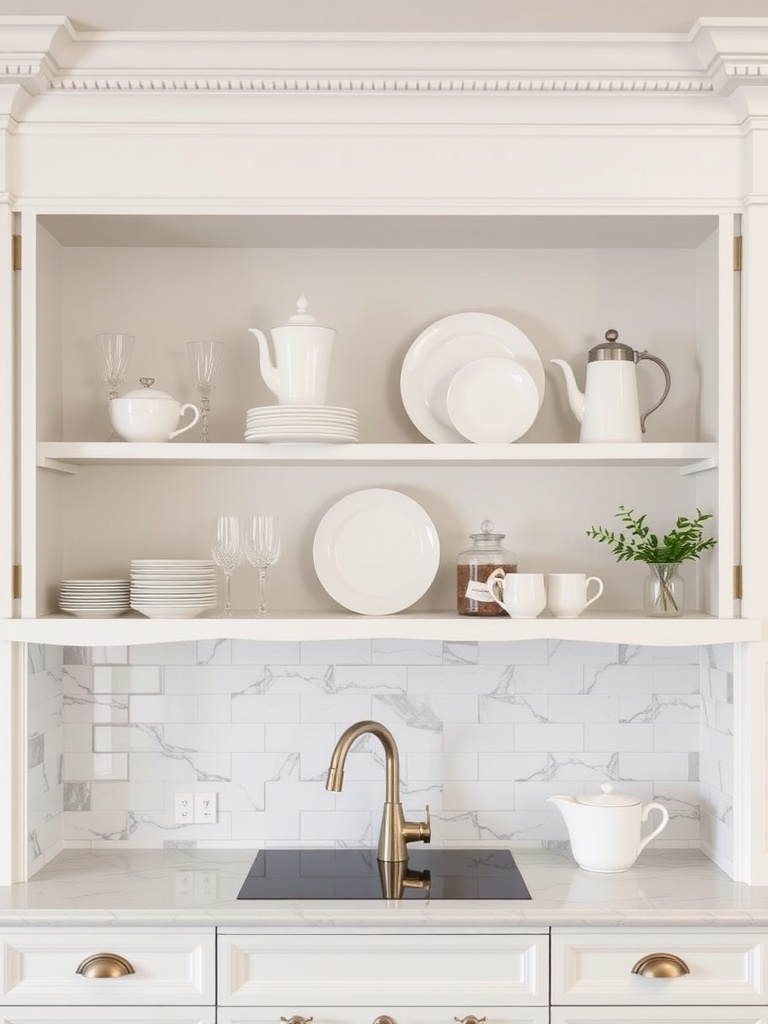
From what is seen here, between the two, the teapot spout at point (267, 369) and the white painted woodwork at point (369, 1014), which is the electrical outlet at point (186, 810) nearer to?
the white painted woodwork at point (369, 1014)

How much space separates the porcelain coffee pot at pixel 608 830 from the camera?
2188mm

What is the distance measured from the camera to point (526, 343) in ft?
7.91

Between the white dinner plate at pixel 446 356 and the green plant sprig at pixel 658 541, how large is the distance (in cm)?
37

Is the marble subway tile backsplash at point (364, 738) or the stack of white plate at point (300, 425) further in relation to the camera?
the marble subway tile backsplash at point (364, 738)

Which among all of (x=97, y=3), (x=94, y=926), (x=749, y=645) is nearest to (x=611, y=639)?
(x=749, y=645)

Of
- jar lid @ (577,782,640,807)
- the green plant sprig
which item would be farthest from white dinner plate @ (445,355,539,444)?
jar lid @ (577,782,640,807)

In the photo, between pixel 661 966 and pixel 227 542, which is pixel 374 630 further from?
pixel 661 966

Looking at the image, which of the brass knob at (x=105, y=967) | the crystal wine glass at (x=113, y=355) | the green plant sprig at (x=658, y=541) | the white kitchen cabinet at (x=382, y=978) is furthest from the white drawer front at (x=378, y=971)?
the crystal wine glass at (x=113, y=355)

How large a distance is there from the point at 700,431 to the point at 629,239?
1.55 ft

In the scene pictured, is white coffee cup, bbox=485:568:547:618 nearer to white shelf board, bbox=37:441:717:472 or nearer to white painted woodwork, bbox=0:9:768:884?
white painted woodwork, bbox=0:9:768:884

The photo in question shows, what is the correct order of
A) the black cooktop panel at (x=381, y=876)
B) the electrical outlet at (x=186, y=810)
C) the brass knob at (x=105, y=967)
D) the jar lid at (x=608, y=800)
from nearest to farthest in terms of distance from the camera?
the brass knob at (x=105, y=967), the black cooktop panel at (x=381, y=876), the jar lid at (x=608, y=800), the electrical outlet at (x=186, y=810)

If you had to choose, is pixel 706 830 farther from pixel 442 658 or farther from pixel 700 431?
pixel 700 431

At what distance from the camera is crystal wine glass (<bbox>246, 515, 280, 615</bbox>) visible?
2.24m

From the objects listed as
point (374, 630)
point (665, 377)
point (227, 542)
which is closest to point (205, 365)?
point (227, 542)
